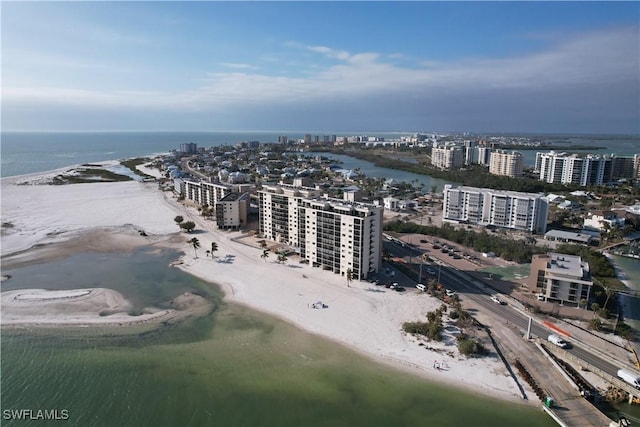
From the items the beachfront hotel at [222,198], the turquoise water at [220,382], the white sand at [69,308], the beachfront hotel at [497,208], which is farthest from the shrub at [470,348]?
the beachfront hotel at [222,198]

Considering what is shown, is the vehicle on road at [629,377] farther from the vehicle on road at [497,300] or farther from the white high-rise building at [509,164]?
the white high-rise building at [509,164]

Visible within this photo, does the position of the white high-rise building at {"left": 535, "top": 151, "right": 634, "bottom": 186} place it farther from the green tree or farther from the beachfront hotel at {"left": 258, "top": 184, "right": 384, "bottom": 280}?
the green tree

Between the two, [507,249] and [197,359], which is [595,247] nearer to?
[507,249]

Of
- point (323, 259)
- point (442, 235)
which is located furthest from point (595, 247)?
point (323, 259)

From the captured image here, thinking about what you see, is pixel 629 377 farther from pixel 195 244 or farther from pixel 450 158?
pixel 450 158

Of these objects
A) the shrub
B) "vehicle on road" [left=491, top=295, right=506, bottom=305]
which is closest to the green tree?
"vehicle on road" [left=491, top=295, right=506, bottom=305]

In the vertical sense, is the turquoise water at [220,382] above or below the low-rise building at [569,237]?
below

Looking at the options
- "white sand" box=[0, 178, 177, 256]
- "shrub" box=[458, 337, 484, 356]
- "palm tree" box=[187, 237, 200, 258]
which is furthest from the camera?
"white sand" box=[0, 178, 177, 256]
